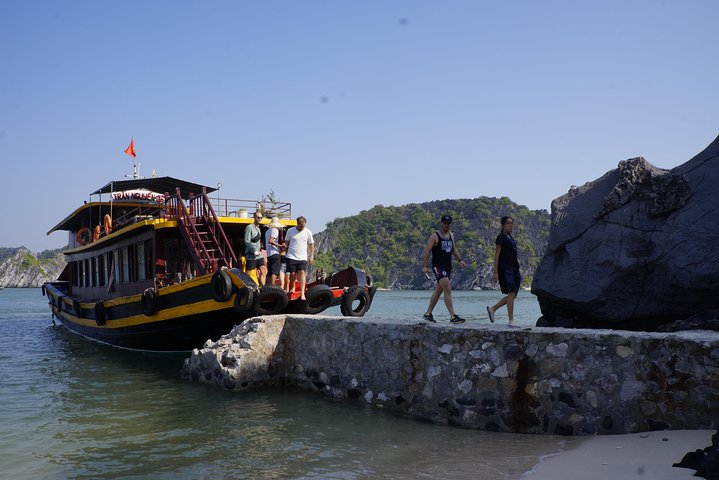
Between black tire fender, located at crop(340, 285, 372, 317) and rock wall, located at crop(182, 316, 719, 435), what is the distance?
8.69ft

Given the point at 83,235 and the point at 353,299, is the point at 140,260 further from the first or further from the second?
the point at 83,235

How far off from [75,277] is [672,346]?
2080 centimetres

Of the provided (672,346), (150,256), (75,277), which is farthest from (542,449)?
(75,277)

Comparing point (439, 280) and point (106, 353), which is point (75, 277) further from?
point (439, 280)

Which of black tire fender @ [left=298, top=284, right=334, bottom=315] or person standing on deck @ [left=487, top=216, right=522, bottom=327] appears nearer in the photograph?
→ person standing on deck @ [left=487, top=216, right=522, bottom=327]

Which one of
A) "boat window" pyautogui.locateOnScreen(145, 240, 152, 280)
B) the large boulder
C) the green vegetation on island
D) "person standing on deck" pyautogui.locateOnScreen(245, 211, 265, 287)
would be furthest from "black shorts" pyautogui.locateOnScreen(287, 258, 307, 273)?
the green vegetation on island

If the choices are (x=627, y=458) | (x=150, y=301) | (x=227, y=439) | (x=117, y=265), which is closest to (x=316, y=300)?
(x=150, y=301)

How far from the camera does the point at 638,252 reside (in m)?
7.17

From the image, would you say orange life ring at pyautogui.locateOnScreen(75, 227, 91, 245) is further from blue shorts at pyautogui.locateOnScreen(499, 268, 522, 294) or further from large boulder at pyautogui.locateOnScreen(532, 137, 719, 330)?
large boulder at pyautogui.locateOnScreen(532, 137, 719, 330)

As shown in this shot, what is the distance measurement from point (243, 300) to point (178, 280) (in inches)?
137

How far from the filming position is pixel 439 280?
8148 mm

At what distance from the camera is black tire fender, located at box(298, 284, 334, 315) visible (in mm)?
10406

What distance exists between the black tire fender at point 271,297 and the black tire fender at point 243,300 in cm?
9

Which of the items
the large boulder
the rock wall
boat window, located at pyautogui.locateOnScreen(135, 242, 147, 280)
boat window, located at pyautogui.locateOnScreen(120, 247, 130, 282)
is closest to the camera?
the rock wall
